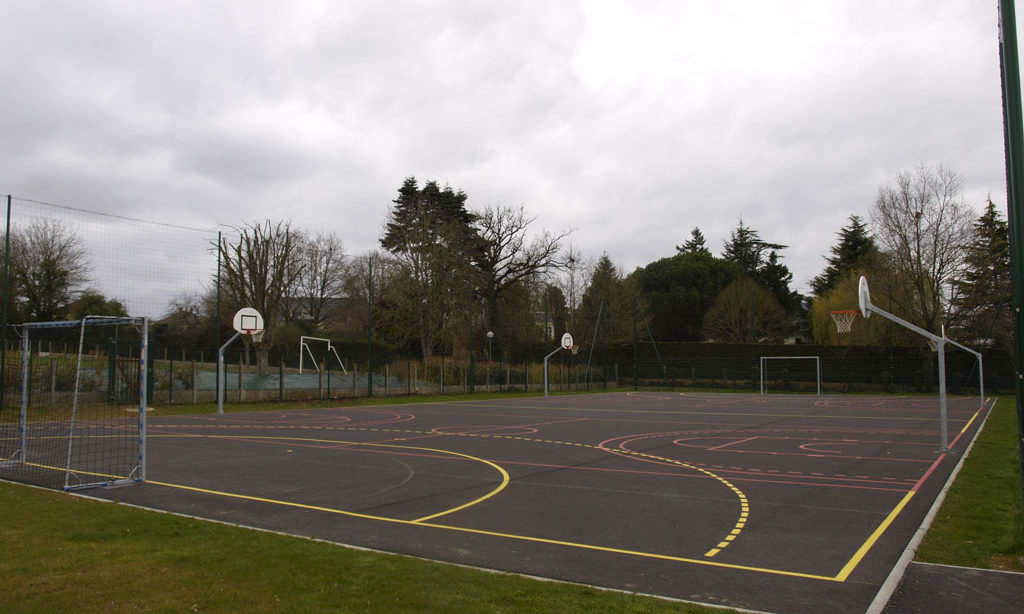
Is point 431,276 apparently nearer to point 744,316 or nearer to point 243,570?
point 744,316

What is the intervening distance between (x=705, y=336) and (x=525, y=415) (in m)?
41.4

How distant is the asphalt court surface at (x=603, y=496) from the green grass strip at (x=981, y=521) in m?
0.30

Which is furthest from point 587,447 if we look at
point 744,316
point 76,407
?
point 744,316

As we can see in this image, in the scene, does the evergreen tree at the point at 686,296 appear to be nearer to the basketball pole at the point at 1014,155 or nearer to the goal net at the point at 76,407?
the goal net at the point at 76,407

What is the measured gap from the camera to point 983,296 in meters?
37.4

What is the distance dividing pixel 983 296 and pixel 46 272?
157 feet

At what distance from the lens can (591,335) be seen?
52000 millimetres

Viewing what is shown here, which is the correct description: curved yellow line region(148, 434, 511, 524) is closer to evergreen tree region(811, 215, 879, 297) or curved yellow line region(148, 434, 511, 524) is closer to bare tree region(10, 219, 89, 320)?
bare tree region(10, 219, 89, 320)

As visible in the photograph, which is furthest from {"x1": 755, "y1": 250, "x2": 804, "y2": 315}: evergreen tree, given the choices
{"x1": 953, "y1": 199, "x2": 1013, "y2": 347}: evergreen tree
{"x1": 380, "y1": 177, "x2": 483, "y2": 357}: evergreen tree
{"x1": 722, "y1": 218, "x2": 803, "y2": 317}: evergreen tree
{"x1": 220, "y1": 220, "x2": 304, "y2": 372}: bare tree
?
{"x1": 220, "y1": 220, "x2": 304, "y2": 372}: bare tree

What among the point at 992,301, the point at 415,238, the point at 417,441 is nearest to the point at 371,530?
the point at 417,441

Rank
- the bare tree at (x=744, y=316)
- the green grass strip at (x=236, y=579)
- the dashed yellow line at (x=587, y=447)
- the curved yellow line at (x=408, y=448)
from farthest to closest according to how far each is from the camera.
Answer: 1. the bare tree at (x=744, y=316)
2. the curved yellow line at (x=408, y=448)
3. the dashed yellow line at (x=587, y=447)
4. the green grass strip at (x=236, y=579)

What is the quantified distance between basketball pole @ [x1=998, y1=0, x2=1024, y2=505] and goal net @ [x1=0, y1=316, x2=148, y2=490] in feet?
32.5

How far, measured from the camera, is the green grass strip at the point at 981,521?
5.78 meters

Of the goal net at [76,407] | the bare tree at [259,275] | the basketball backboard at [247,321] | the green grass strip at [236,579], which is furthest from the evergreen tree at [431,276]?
the green grass strip at [236,579]
